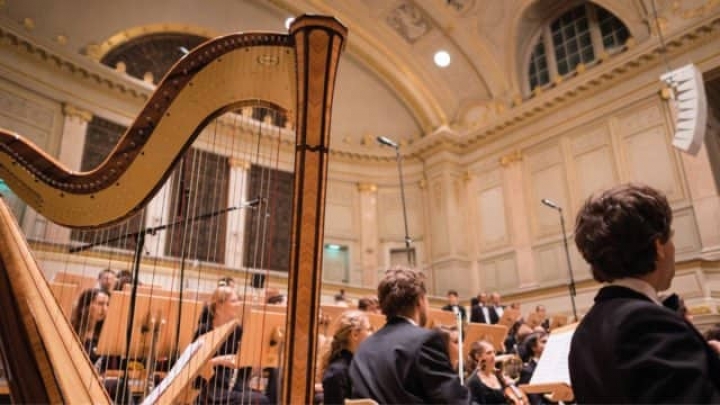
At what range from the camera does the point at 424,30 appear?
499 inches

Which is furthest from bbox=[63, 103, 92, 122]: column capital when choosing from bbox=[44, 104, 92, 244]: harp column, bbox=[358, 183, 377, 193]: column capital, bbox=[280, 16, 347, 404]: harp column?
bbox=[280, 16, 347, 404]: harp column

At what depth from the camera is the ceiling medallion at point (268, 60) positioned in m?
1.71

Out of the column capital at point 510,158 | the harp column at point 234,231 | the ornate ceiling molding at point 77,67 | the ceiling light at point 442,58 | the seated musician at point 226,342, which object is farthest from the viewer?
the ceiling light at point 442,58

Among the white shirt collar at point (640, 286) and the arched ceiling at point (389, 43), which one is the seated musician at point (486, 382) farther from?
the arched ceiling at point (389, 43)

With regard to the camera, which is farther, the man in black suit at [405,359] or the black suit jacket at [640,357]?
the man in black suit at [405,359]

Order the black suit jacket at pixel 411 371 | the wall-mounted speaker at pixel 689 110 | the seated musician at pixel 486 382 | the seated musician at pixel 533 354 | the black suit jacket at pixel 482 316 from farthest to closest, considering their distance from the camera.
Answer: the black suit jacket at pixel 482 316 → the wall-mounted speaker at pixel 689 110 → the seated musician at pixel 533 354 → the seated musician at pixel 486 382 → the black suit jacket at pixel 411 371

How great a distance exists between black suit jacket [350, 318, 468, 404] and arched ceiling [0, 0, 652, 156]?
9684 millimetres

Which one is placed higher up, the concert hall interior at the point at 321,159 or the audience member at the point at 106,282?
the concert hall interior at the point at 321,159

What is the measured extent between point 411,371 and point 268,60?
1.28m

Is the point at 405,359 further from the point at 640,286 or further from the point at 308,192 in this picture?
the point at 640,286

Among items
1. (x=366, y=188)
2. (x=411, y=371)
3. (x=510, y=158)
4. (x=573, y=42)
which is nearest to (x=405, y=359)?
(x=411, y=371)

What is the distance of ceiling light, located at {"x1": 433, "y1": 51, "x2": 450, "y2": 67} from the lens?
1295cm

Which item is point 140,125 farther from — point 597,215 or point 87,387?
point 597,215

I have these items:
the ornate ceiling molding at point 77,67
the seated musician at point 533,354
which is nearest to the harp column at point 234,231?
the ornate ceiling molding at point 77,67
